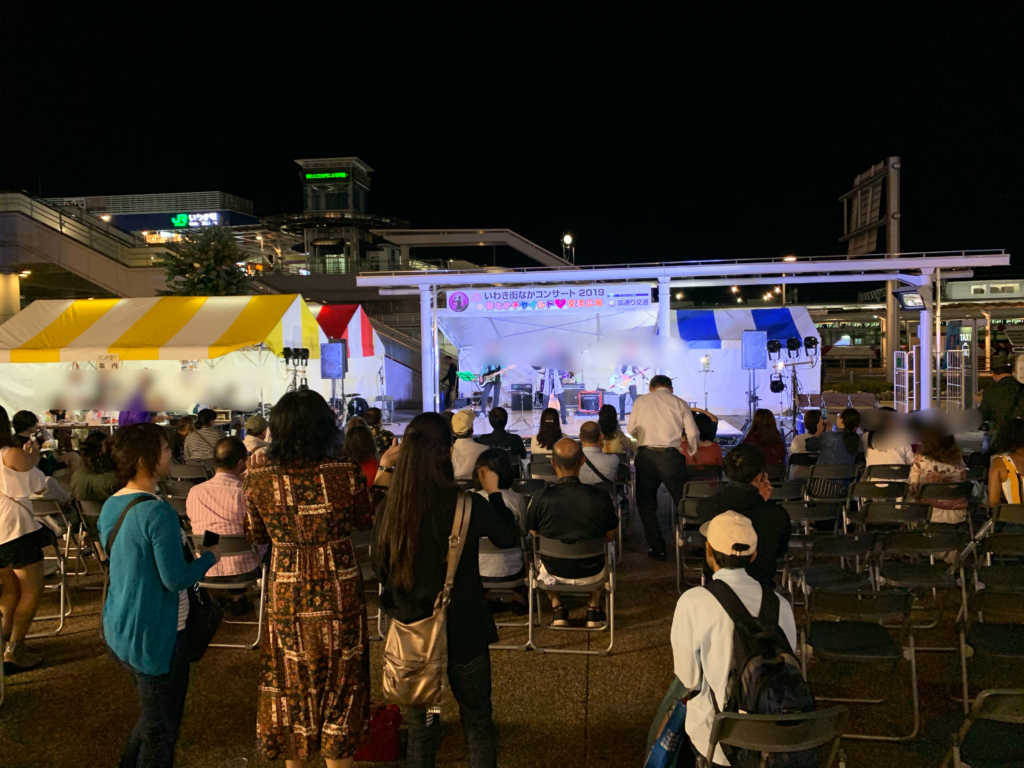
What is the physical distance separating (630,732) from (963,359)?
11.9 meters

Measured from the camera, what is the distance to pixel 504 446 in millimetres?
7020

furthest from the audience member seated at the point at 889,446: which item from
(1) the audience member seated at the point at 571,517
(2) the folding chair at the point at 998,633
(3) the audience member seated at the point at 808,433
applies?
(1) the audience member seated at the point at 571,517

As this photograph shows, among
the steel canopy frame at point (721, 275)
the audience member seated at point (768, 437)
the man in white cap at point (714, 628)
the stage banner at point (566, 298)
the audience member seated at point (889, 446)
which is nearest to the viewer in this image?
the man in white cap at point (714, 628)

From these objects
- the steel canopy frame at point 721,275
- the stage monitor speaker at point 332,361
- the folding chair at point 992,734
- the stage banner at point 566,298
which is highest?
the steel canopy frame at point 721,275

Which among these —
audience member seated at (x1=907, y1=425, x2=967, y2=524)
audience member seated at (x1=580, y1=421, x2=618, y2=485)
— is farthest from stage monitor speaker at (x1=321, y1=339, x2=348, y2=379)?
audience member seated at (x1=907, y1=425, x2=967, y2=524)

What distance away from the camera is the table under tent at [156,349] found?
11.3 metres

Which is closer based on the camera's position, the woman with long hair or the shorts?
the woman with long hair

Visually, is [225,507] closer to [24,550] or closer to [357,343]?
[24,550]

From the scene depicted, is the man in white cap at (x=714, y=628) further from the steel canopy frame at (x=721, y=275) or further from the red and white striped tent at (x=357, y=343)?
the red and white striped tent at (x=357, y=343)

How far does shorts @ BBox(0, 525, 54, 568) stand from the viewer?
14.1 feet

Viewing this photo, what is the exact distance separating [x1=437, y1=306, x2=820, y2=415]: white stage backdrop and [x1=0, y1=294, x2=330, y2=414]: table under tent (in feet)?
10.3

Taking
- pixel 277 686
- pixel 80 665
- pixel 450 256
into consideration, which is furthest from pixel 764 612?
pixel 450 256

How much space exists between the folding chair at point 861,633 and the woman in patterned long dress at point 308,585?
2.12m

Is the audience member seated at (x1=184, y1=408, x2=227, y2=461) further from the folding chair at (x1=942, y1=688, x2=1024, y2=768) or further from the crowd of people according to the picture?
the folding chair at (x1=942, y1=688, x2=1024, y2=768)
